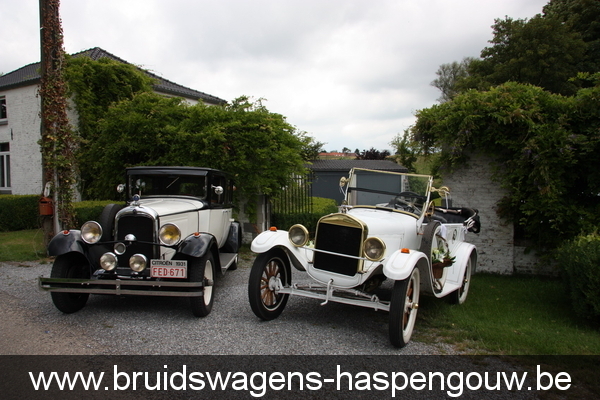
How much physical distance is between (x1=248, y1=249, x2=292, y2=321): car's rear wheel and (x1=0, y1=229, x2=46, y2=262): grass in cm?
579

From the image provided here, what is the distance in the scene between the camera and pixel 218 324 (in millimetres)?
4797

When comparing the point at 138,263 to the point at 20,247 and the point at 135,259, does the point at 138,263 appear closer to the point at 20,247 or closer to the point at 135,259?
the point at 135,259

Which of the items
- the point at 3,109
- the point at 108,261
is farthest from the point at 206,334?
the point at 3,109

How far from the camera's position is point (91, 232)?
5070 mm

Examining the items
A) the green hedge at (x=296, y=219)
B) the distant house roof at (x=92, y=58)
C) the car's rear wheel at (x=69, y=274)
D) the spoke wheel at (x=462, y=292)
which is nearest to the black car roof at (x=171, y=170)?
the car's rear wheel at (x=69, y=274)

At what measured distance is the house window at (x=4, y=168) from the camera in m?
16.6

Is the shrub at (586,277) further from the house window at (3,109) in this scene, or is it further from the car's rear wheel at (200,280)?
the house window at (3,109)

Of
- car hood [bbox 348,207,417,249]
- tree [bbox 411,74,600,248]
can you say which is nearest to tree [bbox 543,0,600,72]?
tree [bbox 411,74,600,248]

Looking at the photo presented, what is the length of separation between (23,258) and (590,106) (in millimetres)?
10769

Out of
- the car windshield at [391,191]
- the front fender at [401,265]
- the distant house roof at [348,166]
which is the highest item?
the distant house roof at [348,166]

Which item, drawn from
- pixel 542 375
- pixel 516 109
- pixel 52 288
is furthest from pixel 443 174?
pixel 52 288

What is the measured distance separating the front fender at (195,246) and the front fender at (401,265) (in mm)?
2094

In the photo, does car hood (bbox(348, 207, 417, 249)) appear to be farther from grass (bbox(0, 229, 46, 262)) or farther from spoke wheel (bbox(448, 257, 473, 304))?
grass (bbox(0, 229, 46, 262))

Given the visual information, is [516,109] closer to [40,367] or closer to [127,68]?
[40,367]
